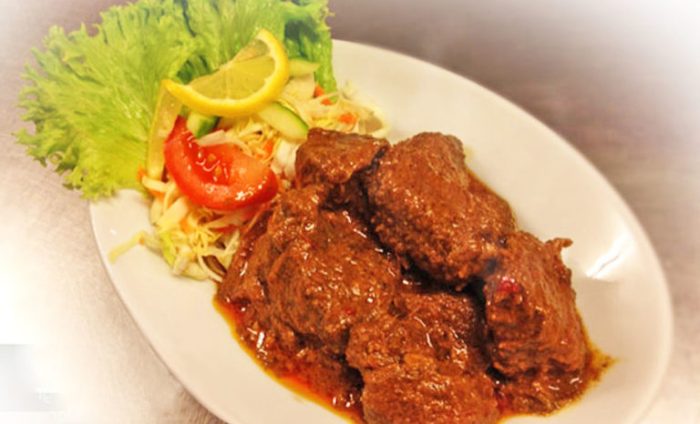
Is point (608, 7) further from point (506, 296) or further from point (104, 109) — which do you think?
point (104, 109)

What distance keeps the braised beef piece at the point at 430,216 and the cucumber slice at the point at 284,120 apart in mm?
900

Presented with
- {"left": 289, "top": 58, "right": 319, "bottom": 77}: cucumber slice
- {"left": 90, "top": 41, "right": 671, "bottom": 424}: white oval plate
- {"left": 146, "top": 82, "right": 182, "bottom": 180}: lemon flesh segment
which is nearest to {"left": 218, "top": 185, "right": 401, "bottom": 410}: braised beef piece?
{"left": 90, "top": 41, "right": 671, "bottom": 424}: white oval plate

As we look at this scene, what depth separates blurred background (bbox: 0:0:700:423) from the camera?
3.47m

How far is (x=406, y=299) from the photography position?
331 cm

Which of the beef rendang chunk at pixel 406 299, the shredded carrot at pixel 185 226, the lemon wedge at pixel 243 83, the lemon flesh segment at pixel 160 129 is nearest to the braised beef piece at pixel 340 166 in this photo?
the beef rendang chunk at pixel 406 299

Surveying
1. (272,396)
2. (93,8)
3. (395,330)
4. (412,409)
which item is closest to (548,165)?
(395,330)

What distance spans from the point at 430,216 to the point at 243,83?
5.42ft

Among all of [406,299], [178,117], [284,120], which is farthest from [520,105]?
[178,117]

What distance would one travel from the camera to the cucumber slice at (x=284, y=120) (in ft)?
13.7

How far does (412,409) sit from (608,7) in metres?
5.14

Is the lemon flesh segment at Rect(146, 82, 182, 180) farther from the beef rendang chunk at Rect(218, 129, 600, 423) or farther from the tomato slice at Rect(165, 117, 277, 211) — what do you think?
the beef rendang chunk at Rect(218, 129, 600, 423)

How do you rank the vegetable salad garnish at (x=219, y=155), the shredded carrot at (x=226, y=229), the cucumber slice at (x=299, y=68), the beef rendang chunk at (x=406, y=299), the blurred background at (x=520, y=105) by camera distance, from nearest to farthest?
the beef rendang chunk at (x=406, y=299) → the blurred background at (x=520, y=105) → the vegetable salad garnish at (x=219, y=155) → the shredded carrot at (x=226, y=229) → the cucumber slice at (x=299, y=68)

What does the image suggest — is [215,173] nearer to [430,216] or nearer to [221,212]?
[221,212]

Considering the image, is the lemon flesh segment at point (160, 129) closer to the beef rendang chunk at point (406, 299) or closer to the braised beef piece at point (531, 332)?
the beef rendang chunk at point (406, 299)
